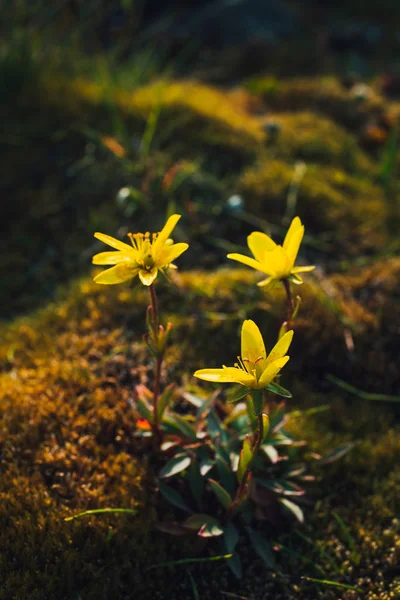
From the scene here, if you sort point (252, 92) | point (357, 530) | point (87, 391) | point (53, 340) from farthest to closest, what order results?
1. point (252, 92)
2. point (53, 340)
3. point (87, 391)
4. point (357, 530)

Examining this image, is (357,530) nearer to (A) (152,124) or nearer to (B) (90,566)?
(B) (90,566)

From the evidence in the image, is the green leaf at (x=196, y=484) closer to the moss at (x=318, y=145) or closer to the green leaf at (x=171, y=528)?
the green leaf at (x=171, y=528)

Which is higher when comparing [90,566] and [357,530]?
[90,566]

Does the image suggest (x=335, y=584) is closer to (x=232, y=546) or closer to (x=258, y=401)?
(x=232, y=546)

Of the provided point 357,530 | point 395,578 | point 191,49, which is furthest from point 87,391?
point 191,49

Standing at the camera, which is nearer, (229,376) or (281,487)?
(229,376)

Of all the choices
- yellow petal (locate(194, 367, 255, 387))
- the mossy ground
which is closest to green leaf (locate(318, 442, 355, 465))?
the mossy ground

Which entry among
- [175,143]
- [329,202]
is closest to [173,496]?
[329,202]

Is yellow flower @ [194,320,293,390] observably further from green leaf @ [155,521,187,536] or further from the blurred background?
the blurred background
